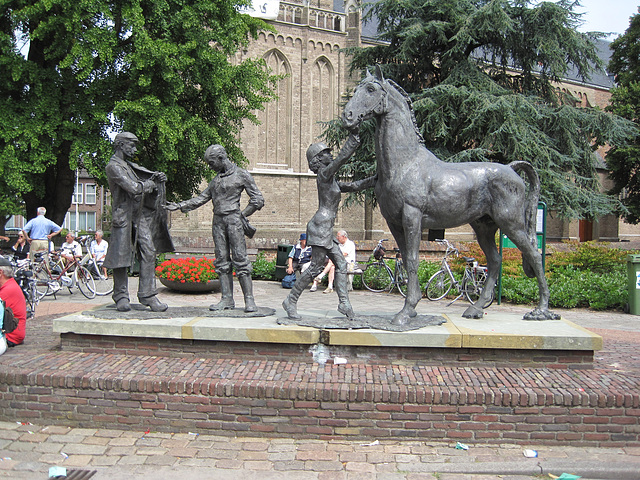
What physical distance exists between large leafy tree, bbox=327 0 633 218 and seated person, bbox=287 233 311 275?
5.92 m

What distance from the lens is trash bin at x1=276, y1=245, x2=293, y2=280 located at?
1569 centimetres

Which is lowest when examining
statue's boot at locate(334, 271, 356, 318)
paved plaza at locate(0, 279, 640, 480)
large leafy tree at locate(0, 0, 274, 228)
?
paved plaza at locate(0, 279, 640, 480)

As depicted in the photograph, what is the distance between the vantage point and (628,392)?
4.51 metres

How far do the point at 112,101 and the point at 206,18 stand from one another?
421 centimetres

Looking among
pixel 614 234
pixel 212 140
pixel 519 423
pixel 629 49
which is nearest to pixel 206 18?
pixel 212 140

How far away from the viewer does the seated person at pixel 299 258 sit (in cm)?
1379

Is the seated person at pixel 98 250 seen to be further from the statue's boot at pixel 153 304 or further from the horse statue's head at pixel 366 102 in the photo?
the horse statue's head at pixel 366 102

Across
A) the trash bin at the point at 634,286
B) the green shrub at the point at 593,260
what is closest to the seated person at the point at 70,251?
the trash bin at the point at 634,286

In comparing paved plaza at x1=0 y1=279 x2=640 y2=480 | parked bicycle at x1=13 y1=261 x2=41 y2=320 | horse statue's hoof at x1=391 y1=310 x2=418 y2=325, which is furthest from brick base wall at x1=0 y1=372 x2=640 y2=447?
parked bicycle at x1=13 y1=261 x2=41 y2=320

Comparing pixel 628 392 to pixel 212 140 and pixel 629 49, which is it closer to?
pixel 212 140

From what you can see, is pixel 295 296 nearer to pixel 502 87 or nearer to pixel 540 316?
pixel 540 316

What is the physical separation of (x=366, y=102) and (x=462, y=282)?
24.3 feet

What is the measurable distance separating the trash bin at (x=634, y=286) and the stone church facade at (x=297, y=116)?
904 inches

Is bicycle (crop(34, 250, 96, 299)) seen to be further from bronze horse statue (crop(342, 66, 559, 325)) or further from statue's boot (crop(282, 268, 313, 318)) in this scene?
bronze horse statue (crop(342, 66, 559, 325))
